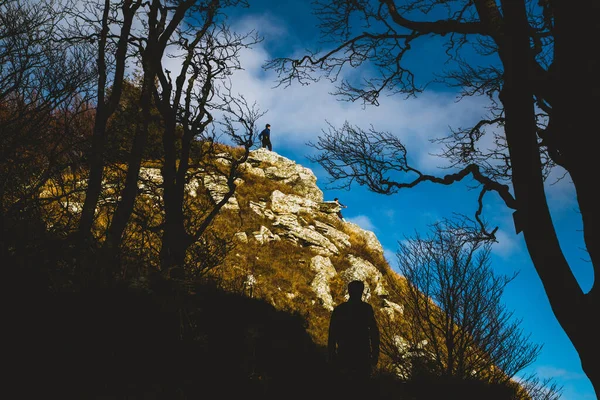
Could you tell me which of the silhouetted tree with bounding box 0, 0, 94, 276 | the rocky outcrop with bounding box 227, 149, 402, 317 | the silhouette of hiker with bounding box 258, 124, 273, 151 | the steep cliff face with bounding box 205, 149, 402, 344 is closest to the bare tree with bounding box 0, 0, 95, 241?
the silhouetted tree with bounding box 0, 0, 94, 276

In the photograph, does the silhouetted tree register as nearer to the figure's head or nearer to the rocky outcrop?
the figure's head

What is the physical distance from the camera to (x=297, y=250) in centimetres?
2258

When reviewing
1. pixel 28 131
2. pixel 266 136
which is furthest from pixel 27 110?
pixel 266 136

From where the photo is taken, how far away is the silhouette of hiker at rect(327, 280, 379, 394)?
462 cm

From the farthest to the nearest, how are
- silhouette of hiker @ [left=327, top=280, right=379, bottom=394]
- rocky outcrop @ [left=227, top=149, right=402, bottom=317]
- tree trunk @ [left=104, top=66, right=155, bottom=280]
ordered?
rocky outcrop @ [left=227, top=149, right=402, bottom=317], tree trunk @ [left=104, top=66, right=155, bottom=280], silhouette of hiker @ [left=327, top=280, right=379, bottom=394]

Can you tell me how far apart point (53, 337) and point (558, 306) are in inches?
170

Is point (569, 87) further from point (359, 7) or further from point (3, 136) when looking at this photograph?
point (3, 136)

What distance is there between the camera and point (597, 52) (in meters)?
3.02

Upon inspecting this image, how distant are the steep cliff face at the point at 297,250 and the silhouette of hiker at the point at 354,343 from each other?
1023 cm

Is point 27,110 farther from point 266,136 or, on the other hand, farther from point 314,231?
point 266,136

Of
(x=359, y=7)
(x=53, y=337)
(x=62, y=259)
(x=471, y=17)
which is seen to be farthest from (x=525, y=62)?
(x=62, y=259)

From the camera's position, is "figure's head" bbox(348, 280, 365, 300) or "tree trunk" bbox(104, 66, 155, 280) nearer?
"figure's head" bbox(348, 280, 365, 300)

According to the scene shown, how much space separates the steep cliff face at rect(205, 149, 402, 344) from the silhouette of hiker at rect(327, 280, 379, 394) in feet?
33.6

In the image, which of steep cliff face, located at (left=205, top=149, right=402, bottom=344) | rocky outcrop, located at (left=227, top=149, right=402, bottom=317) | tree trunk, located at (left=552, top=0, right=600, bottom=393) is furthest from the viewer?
rocky outcrop, located at (left=227, top=149, right=402, bottom=317)
